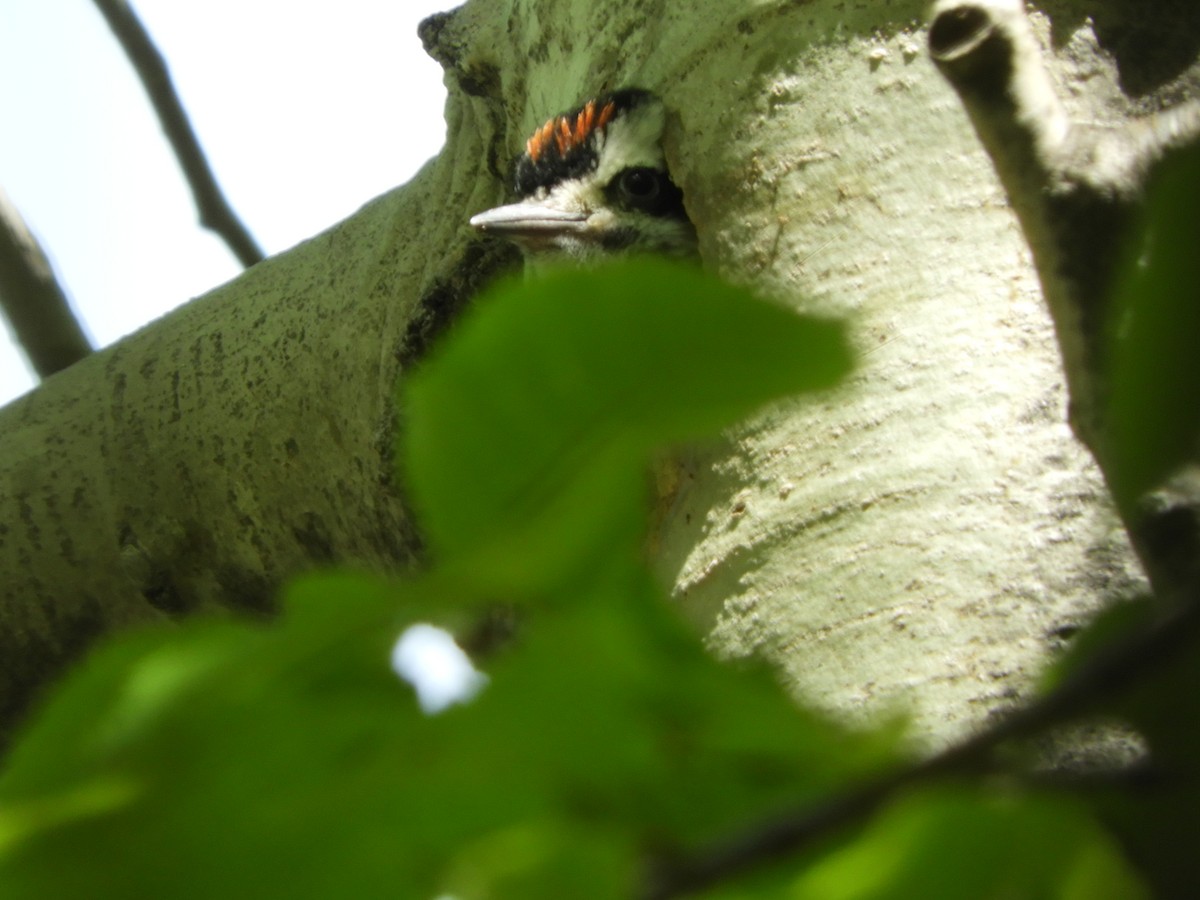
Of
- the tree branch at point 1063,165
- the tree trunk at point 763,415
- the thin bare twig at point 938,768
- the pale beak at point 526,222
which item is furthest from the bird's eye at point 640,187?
the thin bare twig at point 938,768

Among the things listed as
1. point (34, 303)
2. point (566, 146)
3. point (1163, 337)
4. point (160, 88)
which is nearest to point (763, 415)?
point (1163, 337)

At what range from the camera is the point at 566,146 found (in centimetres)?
206

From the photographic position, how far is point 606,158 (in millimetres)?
2170

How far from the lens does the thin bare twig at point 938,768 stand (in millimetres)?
267

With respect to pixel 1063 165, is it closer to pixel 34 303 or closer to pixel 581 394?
pixel 581 394

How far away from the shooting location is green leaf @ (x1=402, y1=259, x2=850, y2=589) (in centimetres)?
28

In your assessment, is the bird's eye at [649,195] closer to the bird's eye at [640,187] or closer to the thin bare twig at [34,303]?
the bird's eye at [640,187]

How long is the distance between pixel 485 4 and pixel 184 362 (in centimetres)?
82

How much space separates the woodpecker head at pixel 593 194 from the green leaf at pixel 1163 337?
4.85 feet

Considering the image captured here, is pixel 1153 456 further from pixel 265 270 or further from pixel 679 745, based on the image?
pixel 265 270

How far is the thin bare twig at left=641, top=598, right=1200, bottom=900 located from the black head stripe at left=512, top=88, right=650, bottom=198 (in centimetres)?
148

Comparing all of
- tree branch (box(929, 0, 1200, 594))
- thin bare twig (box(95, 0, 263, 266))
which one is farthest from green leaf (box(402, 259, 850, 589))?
thin bare twig (box(95, 0, 263, 266))

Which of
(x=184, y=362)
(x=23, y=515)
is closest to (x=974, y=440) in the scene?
(x=184, y=362)

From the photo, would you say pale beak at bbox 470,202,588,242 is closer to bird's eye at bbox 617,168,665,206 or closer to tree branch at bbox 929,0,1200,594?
bird's eye at bbox 617,168,665,206
